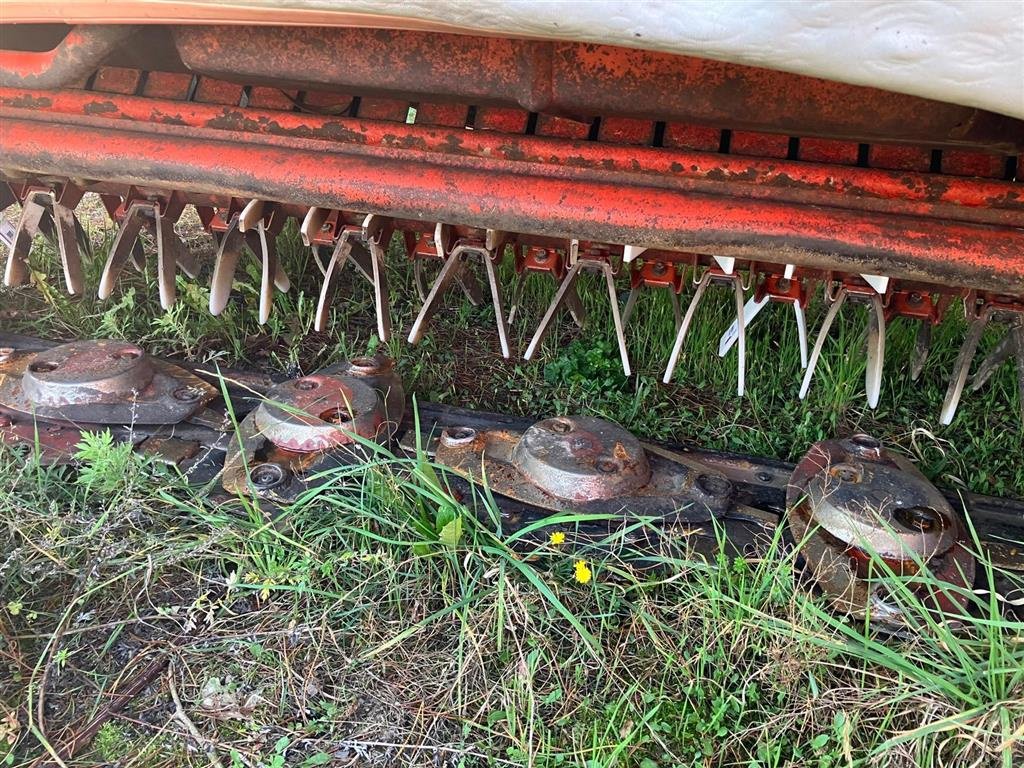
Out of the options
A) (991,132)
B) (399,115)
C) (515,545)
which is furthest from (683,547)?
Result: (399,115)

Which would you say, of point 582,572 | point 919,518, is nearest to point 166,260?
point 582,572

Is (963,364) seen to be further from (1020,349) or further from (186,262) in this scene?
(186,262)

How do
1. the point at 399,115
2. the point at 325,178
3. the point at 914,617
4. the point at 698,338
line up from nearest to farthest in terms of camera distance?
the point at 914,617 < the point at 325,178 < the point at 399,115 < the point at 698,338

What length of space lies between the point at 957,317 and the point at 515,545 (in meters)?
1.44

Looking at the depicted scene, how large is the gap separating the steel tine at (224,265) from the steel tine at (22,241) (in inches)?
17.8

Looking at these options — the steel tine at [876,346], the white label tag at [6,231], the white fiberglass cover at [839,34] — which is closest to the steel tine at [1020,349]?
the steel tine at [876,346]

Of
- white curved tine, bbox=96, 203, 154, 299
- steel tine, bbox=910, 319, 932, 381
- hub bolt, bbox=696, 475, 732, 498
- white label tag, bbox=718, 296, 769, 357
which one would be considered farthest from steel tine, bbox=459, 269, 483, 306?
steel tine, bbox=910, 319, 932, 381

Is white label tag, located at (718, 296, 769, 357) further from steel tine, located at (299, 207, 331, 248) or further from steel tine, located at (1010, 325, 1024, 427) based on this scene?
steel tine, located at (299, 207, 331, 248)

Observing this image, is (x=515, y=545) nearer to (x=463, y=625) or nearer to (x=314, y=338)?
(x=463, y=625)

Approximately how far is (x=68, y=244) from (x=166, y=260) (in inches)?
8.8

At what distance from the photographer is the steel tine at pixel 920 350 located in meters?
1.92

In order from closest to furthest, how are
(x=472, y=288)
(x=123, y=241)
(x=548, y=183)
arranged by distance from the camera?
(x=548, y=183)
(x=123, y=241)
(x=472, y=288)

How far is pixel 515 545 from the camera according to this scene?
1469 mm

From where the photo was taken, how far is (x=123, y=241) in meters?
1.85
